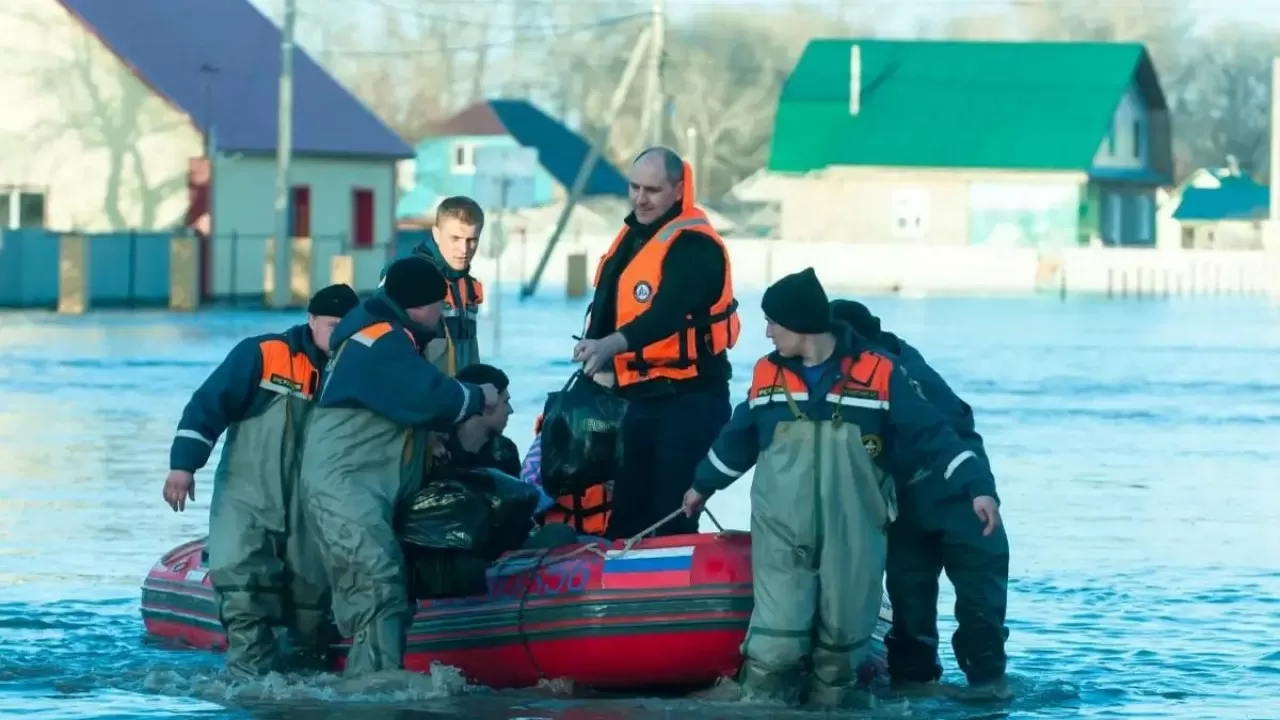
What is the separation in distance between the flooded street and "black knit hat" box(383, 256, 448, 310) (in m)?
1.40

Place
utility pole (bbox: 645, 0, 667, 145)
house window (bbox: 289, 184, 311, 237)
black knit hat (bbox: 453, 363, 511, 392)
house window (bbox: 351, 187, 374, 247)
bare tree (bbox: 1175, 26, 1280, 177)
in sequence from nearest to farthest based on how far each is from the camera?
black knit hat (bbox: 453, 363, 511, 392), house window (bbox: 289, 184, 311, 237), house window (bbox: 351, 187, 374, 247), utility pole (bbox: 645, 0, 667, 145), bare tree (bbox: 1175, 26, 1280, 177)

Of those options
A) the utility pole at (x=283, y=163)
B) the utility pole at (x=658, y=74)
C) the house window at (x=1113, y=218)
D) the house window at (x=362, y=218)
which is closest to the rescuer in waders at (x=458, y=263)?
the utility pole at (x=283, y=163)

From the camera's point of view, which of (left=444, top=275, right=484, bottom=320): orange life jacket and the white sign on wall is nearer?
(left=444, top=275, right=484, bottom=320): orange life jacket

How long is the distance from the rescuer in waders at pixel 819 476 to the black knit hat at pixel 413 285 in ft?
3.95

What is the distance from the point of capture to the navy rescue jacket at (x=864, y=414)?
9.92 m

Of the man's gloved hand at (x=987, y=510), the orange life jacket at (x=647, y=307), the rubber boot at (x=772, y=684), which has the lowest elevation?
the rubber boot at (x=772, y=684)

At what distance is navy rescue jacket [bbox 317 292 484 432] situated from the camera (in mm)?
10117

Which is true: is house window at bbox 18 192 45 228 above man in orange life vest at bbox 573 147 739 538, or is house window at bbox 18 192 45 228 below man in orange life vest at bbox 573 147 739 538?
above

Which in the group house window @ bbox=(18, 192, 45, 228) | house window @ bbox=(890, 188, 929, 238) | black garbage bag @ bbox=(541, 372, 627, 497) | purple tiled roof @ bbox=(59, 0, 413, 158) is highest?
purple tiled roof @ bbox=(59, 0, 413, 158)

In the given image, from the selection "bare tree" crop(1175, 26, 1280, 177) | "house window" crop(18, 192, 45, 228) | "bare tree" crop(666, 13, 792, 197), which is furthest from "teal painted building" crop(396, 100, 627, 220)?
"house window" crop(18, 192, 45, 228)

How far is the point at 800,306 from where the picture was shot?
32.4 feet

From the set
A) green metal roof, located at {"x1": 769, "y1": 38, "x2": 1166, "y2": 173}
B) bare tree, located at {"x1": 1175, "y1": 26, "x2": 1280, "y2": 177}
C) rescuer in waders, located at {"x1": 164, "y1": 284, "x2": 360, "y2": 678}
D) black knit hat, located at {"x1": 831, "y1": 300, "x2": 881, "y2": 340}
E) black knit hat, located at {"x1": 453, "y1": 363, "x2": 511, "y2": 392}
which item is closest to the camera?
black knit hat, located at {"x1": 831, "y1": 300, "x2": 881, "y2": 340}

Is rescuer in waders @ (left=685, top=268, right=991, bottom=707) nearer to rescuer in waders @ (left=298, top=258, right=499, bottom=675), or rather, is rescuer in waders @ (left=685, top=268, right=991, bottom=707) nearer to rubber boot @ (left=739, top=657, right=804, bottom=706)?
rubber boot @ (left=739, top=657, right=804, bottom=706)

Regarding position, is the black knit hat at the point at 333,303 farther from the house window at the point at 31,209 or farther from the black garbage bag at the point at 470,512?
the house window at the point at 31,209
